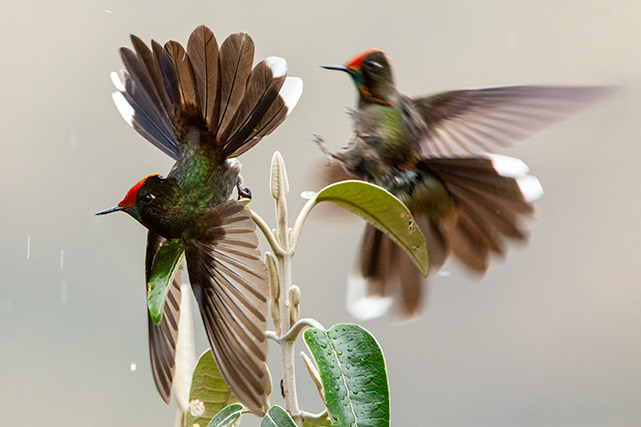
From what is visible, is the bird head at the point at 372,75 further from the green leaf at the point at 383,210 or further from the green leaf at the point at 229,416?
the green leaf at the point at 229,416

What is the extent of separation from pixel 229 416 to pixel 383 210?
21 cm

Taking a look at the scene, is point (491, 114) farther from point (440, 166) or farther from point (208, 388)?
point (208, 388)

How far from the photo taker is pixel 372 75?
0.57 metres

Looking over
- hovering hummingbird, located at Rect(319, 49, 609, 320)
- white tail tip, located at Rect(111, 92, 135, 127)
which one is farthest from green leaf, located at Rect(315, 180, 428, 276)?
white tail tip, located at Rect(111, 92, 135, 127)

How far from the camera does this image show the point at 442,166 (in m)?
0.52

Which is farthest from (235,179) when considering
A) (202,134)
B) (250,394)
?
(250,394)

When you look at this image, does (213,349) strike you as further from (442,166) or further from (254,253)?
(442,166)

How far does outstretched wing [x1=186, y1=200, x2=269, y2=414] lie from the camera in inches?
16.1

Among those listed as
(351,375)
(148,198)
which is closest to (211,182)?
(148,198)

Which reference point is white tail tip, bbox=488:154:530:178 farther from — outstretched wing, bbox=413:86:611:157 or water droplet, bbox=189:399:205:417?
water droplet, bbox=189:399:205:417

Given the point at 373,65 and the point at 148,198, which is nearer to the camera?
the point at 148,198

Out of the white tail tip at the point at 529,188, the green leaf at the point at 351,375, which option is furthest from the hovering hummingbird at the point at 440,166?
the green leaf at the point at 351,375

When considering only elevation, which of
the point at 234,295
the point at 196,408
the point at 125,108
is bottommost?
the point at 196,408

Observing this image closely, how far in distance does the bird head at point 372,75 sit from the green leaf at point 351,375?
0.22 m
